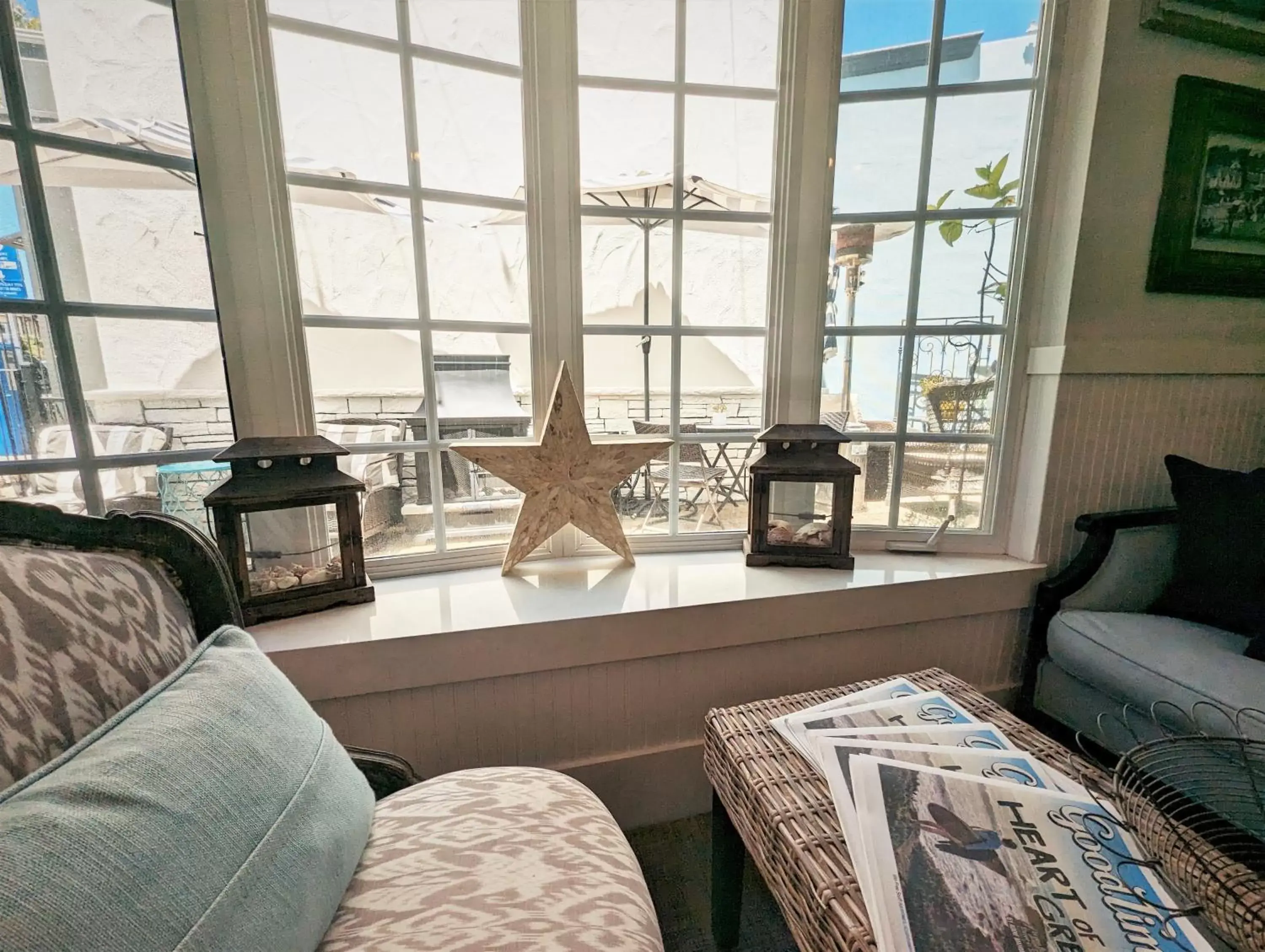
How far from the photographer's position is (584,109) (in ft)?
4.53

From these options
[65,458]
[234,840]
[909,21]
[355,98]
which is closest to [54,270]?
[65,458]

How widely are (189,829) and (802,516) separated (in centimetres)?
141

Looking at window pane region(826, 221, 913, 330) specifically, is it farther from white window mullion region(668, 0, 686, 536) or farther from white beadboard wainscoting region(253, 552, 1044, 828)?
white beadboard wainscoting region(253, 552, 1044, 828)

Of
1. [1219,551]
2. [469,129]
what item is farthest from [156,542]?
[1219,551]

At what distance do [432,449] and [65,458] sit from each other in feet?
2.26

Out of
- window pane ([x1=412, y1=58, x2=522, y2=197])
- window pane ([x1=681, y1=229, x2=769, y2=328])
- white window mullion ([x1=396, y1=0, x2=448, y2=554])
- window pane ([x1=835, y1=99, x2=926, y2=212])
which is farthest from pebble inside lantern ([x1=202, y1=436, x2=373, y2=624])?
window pane ([x1=835, y1=99, x2=926, y2=212])

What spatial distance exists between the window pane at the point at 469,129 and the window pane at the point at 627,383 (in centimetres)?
46

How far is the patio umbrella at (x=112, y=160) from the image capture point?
3.18ft

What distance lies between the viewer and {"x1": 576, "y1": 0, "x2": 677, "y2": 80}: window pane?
134 centimetres

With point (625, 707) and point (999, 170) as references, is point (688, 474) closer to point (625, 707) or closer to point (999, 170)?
point (625, 707)

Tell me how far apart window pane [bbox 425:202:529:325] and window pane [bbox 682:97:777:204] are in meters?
0.49

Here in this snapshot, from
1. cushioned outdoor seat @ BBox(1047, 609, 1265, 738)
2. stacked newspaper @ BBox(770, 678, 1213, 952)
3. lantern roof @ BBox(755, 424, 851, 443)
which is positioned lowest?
cushioned outdoor seat @ BBox(1047, 609, 1265, 738)

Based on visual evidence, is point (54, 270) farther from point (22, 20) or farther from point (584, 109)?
point (584, 109)

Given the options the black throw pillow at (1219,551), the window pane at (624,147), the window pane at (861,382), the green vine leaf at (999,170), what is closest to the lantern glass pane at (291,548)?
the window pane at (624,147)
